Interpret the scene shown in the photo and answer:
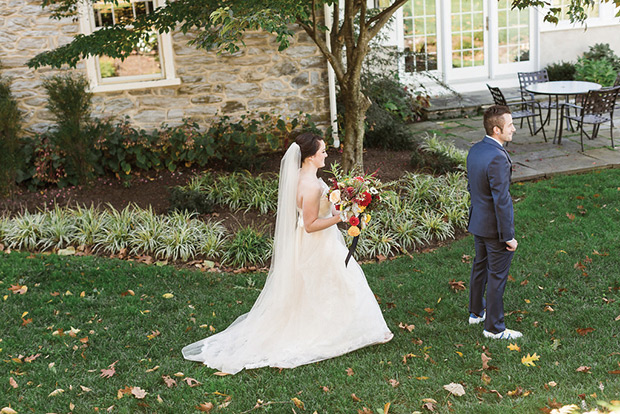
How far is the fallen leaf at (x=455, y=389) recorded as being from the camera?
425 cm

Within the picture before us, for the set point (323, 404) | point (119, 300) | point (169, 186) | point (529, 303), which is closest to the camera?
point (323, 404)

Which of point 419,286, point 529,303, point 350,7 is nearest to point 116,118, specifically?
point 350,7

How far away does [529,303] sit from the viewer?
18.9 ft

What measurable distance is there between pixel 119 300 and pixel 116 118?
16.2 ft

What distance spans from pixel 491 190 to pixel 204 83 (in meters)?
6.79

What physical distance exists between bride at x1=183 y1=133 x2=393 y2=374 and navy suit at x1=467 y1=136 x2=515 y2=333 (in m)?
0.90

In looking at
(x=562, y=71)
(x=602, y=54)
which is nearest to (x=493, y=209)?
(x=562, y=71)

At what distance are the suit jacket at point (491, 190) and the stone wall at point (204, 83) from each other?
6225 mm

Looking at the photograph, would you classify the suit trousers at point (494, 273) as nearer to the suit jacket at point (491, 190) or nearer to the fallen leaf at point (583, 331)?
the suit jacket at point (491, 190)

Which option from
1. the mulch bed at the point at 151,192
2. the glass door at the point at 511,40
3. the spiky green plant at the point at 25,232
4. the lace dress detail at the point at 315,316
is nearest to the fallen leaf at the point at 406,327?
the lace dress detail at the point at 315,316

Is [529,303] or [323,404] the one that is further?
[529,303]

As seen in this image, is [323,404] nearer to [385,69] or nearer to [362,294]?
[362,294]

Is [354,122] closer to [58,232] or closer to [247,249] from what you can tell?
[247,249]

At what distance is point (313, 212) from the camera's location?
194 inches
